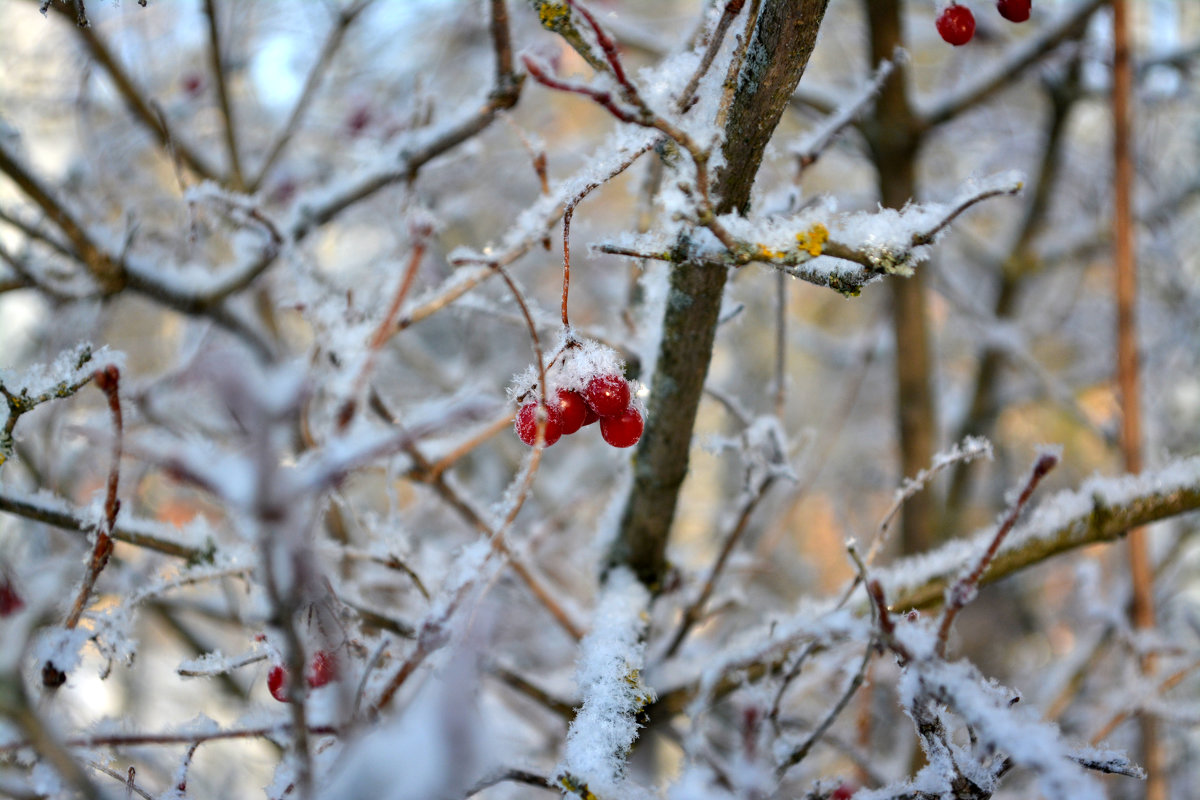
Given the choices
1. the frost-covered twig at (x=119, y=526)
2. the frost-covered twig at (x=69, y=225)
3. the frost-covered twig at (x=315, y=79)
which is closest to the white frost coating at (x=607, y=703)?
the frost-covered twig at (x=119, y=526)

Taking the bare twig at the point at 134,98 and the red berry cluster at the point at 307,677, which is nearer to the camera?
the red berry cluster at the point at 307,677

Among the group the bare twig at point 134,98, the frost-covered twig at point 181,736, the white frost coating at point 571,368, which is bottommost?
the frost-covered twig at point 181,736

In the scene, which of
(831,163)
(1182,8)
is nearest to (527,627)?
(831,163)

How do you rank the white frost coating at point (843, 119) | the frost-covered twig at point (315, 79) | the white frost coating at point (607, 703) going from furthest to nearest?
the frost-covered twig at point (315, 79) → the white frost coating at point (843, 119) → the white frost coating at point (607, 703)

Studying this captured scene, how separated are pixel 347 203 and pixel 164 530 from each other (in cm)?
82

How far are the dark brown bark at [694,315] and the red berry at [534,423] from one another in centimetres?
20

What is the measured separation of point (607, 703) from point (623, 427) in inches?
12.6

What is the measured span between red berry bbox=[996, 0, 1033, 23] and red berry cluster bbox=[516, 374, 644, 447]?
0.73 metres

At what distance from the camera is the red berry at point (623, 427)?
86cm

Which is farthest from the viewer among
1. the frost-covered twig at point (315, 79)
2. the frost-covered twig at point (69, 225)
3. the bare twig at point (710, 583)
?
the frost-covered twig at point (315, 79)

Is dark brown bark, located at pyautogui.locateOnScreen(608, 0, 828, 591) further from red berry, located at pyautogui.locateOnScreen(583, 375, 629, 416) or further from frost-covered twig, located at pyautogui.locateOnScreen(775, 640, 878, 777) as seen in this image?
frost-covered twig, located at pyautogui.locateOnScreen(775, 640, 878, 777)

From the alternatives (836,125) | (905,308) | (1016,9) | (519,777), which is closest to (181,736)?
(519,777)

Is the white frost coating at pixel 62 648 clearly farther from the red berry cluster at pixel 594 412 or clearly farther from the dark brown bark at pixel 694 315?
the dark brown bark at pixel 694 315

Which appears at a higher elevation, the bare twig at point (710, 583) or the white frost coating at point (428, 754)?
the bare twig at point (710, 583)
